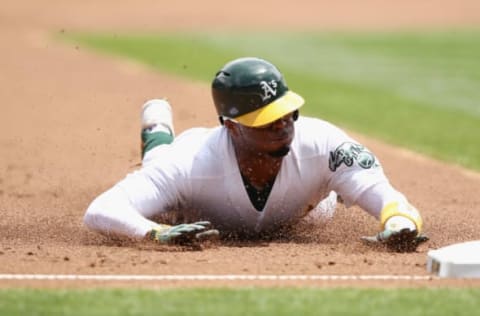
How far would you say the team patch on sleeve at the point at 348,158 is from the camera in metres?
7.28

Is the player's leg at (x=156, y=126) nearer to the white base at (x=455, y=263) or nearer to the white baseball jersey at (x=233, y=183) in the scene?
the white baseball jersey at (x=233, y=183)

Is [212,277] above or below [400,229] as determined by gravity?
below

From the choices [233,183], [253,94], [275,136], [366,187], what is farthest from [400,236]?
[253,94]

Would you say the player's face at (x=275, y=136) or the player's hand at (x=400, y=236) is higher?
the player's face at (x=275, y=136)

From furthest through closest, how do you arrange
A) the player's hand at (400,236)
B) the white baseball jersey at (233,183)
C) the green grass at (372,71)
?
the green grass at (372,71)
the white baseball jersey at (233,183)
the player's hand at (400,236)

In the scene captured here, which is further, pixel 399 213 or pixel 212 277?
pixel 399 213

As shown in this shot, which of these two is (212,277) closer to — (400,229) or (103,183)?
(400,229)

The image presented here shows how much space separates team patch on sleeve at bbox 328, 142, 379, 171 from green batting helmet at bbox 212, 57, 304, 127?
44 centimetres

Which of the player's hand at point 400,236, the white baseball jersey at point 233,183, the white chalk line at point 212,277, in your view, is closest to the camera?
the white chalk line at point 212,277

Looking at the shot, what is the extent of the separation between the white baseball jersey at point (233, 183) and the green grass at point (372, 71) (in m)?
4.54

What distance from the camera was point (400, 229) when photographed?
6.86 meters

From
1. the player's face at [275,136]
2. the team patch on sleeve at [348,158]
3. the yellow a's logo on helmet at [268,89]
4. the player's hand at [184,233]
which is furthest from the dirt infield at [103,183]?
the yellow a's logo on helmet at [268,89]

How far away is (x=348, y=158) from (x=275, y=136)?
0.51 m

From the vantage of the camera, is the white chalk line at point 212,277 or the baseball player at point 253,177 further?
the baseball player at point 253,177
